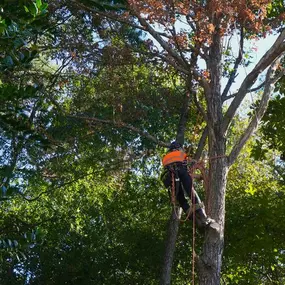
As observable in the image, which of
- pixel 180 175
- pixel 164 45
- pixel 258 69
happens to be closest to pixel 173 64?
pixel 164 45

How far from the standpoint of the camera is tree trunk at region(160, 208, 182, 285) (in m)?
10.2

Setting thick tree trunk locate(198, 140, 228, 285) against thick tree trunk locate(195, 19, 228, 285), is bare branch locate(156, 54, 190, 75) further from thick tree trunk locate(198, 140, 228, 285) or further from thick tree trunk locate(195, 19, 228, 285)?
thick tree trunk locate(198, 140, 228, 285)

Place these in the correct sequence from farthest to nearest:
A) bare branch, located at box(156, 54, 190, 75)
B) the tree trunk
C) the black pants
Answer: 1. the tree trunk
2. bare branch, located at box(156, 54, 190, 75)
3. the black pants

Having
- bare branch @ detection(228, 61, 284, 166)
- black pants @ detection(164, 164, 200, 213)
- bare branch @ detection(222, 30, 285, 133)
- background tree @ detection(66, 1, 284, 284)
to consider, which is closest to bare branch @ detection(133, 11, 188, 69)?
background tree @ detection(66, 1, 284, 284)

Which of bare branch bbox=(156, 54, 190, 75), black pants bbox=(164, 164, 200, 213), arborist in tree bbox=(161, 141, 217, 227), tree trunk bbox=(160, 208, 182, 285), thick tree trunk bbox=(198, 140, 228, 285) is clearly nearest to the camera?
thick tree trunk bbox=(198, 140, 228, 285)

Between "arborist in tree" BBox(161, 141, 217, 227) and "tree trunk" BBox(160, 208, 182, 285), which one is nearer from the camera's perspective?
"arborist in tree" BBox(161, 141, 217, 227)

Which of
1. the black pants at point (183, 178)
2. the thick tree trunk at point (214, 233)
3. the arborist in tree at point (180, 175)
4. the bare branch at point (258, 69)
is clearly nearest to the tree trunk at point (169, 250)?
the arborist in tree at point (180, 175)

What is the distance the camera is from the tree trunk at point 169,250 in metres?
10.2

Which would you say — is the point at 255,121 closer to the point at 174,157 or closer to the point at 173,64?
the point at 174,157

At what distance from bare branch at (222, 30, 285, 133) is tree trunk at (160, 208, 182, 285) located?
411cm

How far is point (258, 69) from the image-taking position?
6.77 m

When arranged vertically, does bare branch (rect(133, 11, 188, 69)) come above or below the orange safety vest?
above

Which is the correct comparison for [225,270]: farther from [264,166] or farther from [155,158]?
[264,166]

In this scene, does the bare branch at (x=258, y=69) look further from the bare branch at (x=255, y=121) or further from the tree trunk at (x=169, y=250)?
the tree trunk at (x=169, y=250)
